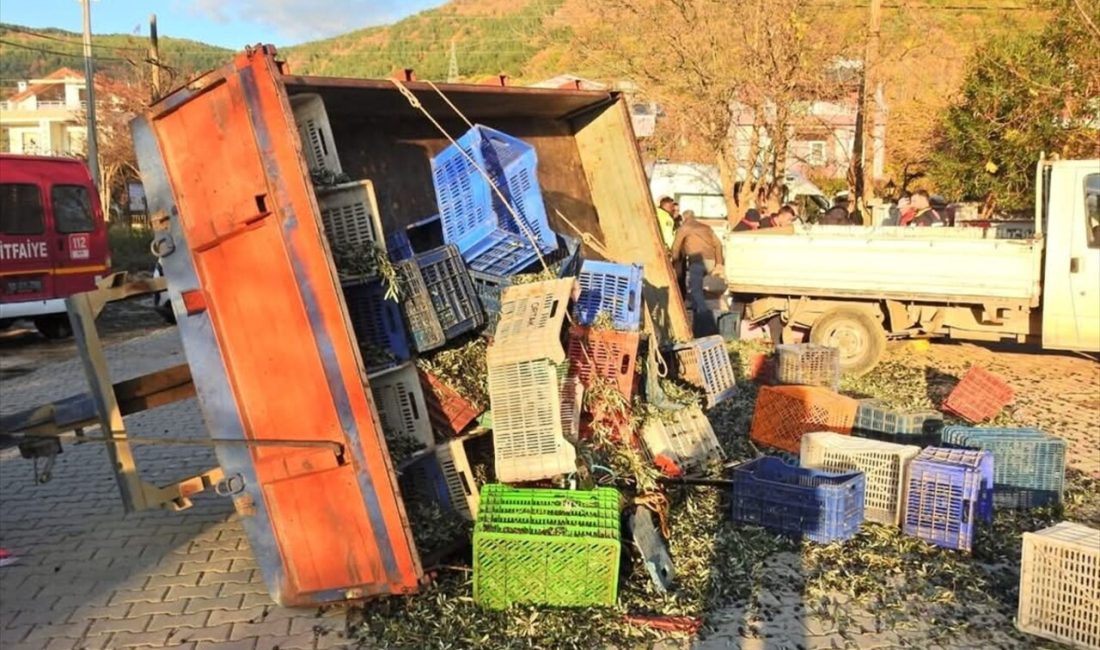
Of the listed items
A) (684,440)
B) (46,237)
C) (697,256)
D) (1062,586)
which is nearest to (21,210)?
(46,237)

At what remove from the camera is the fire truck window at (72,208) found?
13.8 m

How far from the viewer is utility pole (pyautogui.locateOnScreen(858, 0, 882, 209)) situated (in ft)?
55.7

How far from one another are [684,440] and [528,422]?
1.63m

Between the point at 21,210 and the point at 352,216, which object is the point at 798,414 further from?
the point at 21,210

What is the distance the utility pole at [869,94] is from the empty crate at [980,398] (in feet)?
31.2

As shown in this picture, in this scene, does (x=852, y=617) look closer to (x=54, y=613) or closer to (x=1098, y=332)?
(x=54, y=613)

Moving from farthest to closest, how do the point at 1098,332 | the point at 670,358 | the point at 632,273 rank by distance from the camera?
the point at 1098,332, the point at 670,358, the point at 632,273

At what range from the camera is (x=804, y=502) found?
5152mm

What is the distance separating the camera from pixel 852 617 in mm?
4395

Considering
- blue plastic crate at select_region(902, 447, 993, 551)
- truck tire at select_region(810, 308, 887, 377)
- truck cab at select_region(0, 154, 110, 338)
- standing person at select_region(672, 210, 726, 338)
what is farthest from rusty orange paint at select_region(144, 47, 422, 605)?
truck cab at select_region(0, 154, 110, 338)

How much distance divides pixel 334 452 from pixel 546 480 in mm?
1170

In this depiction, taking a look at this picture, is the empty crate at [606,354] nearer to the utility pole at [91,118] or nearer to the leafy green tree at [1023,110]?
the leafy green tree at [1023,110]

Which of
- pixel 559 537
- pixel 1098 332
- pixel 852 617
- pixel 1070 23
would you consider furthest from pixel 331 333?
pixel 1070 23

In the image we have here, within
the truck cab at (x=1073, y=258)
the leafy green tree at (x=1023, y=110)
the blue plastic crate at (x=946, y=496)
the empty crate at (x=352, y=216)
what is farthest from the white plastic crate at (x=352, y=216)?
the leafy green tree at (x=1023, y=110)
